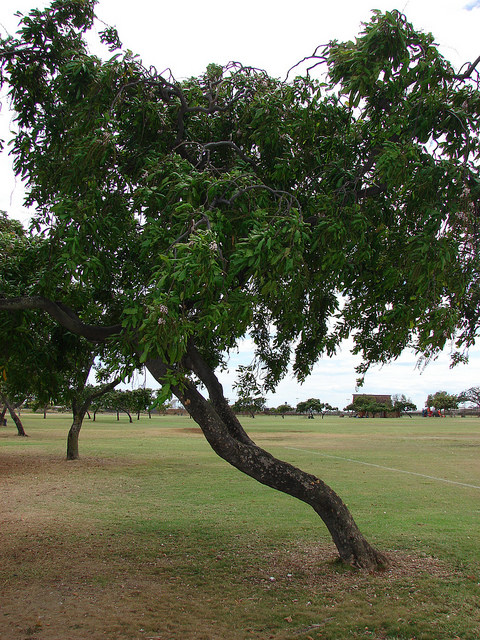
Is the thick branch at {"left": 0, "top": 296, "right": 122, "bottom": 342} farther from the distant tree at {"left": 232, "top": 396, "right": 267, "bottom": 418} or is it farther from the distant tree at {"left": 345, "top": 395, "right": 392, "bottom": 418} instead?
the distant tree at {"left": 345, "top": 395, "right": 392, "bottom": 418}

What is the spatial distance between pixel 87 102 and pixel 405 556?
8998mm

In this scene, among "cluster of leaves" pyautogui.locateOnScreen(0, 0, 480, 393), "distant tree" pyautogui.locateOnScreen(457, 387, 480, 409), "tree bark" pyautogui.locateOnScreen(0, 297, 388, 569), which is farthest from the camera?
"distant tree" pyautogui.locateOnScreen(457, 387, 480, 409)

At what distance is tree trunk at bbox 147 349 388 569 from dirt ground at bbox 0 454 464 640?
1.48ft

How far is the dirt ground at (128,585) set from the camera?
6.49 meters

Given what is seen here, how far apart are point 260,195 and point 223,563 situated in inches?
249

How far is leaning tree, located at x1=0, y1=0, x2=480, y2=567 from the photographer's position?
636cm

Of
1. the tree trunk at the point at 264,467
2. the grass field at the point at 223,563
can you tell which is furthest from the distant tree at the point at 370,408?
the tree trunk at the point at 264,467

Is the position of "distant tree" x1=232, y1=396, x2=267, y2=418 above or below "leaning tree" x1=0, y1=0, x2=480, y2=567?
below

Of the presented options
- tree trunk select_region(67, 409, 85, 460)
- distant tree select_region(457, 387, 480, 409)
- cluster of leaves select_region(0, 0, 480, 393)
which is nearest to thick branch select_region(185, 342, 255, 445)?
cluster of leaves select_region(0, 0, 480, 393)

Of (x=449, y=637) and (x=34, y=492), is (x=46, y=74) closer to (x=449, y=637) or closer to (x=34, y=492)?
(x=449, y=637)

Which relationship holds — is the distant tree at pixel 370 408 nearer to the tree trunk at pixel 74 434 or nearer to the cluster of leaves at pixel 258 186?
the tree trunk at pixel 74 434

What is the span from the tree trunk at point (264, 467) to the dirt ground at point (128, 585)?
0.45m

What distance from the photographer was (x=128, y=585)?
8.13 m

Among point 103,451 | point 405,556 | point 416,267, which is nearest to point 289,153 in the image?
point 416,267
